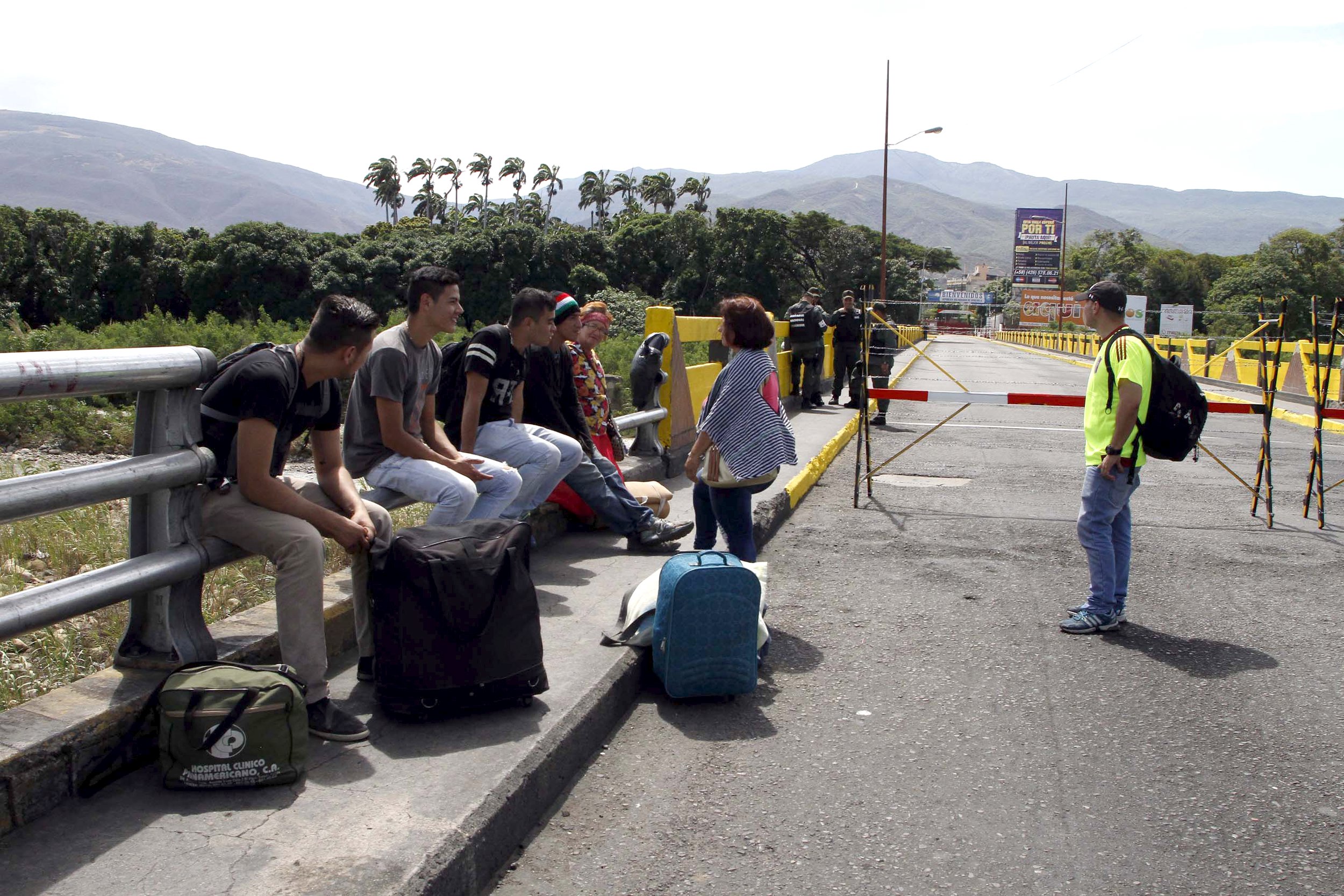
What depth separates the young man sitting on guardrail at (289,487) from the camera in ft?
11.7

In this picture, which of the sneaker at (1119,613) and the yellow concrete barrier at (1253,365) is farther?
the yellow concrete barrier at (1253,365)

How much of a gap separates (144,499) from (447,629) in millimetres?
1025

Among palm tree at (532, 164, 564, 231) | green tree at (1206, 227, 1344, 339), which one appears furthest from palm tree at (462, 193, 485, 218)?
green tree at (1206, 227, 1344, 339)

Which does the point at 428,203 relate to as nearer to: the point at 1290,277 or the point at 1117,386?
the point at 1290,277

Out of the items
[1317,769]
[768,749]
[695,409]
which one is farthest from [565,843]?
[695,409]

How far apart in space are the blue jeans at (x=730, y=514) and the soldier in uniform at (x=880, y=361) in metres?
8.27

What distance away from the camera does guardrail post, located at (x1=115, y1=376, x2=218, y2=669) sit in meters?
3.48

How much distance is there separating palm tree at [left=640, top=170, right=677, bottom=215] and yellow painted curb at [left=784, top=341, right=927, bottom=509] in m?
141

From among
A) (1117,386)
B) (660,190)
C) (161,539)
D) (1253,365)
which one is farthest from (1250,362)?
(660,190)

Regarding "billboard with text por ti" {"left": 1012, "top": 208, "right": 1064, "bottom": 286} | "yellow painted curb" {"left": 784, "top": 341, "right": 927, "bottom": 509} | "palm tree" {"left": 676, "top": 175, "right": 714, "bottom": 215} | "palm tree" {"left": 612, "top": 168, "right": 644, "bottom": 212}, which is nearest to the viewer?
"yellow painted curb" {"left": 784, "top": 341, "right": 927, "bottom": 509}

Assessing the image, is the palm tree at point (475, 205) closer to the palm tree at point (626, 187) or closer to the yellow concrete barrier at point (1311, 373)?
the palm tree at point (626, 187)

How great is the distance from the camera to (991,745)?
405 centimetres

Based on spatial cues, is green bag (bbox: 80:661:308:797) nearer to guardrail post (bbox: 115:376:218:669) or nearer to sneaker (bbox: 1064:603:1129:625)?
guardrail post (bbox: 115:376:218:669)

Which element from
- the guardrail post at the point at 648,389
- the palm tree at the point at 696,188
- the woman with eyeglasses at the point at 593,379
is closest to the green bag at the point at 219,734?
the woman with eyeglasses at the point at 593,379
